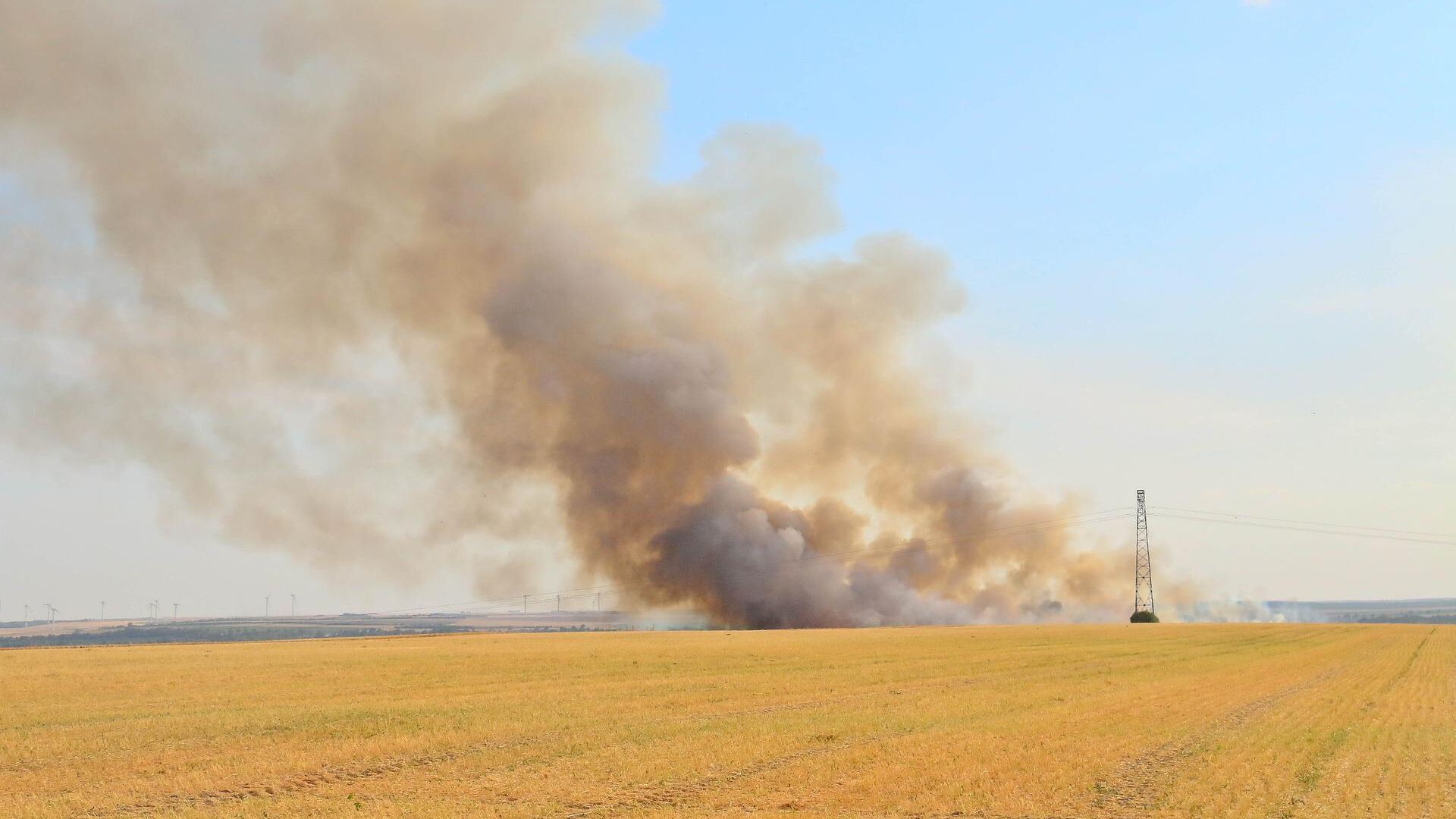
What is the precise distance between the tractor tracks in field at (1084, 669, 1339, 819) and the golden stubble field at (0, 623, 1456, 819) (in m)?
0.08

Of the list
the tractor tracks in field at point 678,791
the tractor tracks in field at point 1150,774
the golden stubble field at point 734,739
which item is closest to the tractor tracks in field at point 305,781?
the golden stubble field at point 734,739

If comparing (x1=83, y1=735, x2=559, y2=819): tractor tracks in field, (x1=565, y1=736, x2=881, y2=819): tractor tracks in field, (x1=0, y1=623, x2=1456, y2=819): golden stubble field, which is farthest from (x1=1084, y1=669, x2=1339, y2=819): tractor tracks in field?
(x1=83, y1=735, x2=559, y2=819): tractor tracks in field

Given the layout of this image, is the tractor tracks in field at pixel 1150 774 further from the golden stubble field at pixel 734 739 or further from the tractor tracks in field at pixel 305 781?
the tractor tracks in field at pixel 305 781

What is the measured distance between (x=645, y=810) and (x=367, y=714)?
16.4 meters

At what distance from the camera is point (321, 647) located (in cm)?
7656

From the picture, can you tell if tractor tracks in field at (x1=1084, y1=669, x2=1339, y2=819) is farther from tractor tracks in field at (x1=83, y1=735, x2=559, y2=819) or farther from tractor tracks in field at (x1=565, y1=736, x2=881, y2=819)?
tractor tracks in field at (x1=83, y1=735, x2=559, y2=819)

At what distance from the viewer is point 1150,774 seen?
68.5 feet

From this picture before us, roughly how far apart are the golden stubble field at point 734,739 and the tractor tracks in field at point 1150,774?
82mm

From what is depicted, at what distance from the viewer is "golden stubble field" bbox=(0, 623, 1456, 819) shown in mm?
19016

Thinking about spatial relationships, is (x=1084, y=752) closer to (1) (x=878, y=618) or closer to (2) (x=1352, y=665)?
(2) (x=1352, y=665)

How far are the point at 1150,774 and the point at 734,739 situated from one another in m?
8.91

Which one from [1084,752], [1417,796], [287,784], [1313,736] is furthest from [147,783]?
[1313,736]

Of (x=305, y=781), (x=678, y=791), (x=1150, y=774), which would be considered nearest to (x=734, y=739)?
(x=678, y=791)

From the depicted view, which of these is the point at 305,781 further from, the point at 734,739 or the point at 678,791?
the point at 734,739
